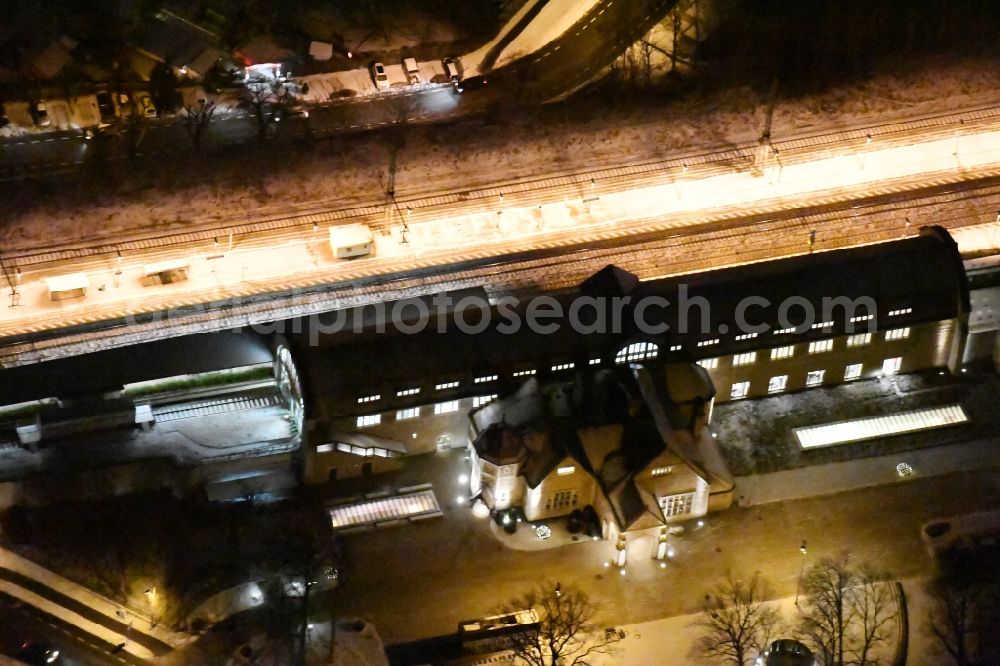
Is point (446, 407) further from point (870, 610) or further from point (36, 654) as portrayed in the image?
point (870, 610)

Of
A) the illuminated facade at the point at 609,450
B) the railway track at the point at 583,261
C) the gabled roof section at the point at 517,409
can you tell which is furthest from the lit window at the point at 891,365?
the gabled roof section at the point at 517,409

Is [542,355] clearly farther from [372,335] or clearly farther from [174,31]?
[174,31]

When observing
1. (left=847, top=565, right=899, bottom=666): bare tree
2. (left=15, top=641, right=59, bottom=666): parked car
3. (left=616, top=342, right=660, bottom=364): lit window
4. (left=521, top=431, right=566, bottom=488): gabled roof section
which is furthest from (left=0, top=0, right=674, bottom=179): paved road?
(left=847, top=565, right=899, bottom=666): bare tree

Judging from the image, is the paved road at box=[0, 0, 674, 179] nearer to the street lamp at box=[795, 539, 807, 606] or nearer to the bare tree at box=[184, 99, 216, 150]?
the bare tree at box=[184, 99, 216, 150]

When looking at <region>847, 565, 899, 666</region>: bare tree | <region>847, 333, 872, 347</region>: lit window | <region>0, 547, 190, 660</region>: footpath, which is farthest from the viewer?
<region>847, 333, 872, 347</region>: lit window

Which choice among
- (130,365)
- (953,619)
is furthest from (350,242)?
(953,619)

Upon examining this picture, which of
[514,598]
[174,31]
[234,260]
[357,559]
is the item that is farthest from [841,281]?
[174,31]

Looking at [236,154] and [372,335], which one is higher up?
[236,154]
